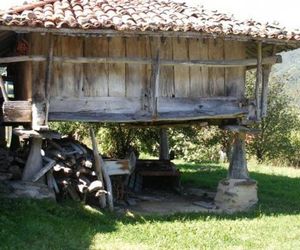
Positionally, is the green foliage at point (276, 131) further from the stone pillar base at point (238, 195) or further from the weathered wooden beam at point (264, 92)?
the stone pillar base at point (238, 195)

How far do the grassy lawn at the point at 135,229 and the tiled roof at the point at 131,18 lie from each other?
2.86m

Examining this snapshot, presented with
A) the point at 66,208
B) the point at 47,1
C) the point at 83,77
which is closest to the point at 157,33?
the point at 83,77

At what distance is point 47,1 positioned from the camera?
30.5 ft

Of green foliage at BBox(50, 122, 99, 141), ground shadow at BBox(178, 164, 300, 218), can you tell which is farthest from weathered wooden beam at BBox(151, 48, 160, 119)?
green foliage at BBox(50, 122, 99, 141)

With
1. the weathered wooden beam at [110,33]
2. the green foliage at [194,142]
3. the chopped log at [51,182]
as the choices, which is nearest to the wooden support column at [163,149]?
the green foliage at [194,142]

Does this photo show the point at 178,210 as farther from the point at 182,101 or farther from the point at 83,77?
the point at 83,77

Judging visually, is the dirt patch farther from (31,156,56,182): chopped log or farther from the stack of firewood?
(31,156,56,182): chopped log

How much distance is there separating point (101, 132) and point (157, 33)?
1146 centimetres

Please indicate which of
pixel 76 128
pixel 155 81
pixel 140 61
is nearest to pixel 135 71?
pixel 140 61

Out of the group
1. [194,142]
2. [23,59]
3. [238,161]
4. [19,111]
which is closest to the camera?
[23,59]

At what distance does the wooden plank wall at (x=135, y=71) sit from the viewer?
29.4ft

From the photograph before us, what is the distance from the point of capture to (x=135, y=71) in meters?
9.34

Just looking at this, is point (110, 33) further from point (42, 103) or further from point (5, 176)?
point (5, 176)

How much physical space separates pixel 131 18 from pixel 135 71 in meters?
1.11
